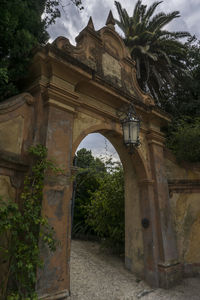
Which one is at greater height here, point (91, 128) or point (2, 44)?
point (2, 44)

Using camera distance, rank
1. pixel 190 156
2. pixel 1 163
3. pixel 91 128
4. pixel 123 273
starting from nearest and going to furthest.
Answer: pixel 1 163, pixel 91 128, pixel 123 273, pixel 190 156

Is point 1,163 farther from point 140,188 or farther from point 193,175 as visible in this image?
point 193,175

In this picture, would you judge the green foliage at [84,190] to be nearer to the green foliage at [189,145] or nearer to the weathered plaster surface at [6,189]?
the green foliage at [189,145]

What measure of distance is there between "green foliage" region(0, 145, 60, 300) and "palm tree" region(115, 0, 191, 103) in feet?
25.0

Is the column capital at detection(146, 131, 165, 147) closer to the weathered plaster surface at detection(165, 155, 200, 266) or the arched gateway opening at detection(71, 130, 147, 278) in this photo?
the arched gateway opening at detection(71, 130, 147, 278)

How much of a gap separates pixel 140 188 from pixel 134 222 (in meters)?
0.89

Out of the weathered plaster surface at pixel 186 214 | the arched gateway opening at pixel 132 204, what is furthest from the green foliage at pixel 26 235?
the weathered plaster surface at pixel 186 214

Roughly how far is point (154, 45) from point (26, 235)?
390 inches

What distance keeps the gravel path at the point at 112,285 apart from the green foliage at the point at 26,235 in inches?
46.7

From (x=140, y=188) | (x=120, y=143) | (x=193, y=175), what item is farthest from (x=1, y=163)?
(x=193, y=175)

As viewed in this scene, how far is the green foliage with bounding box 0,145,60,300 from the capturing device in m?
2.50

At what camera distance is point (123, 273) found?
5.07 meters

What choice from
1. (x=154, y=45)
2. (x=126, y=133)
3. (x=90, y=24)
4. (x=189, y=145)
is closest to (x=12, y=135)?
(x=126, y=133)

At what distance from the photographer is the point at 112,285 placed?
14.4 feet
